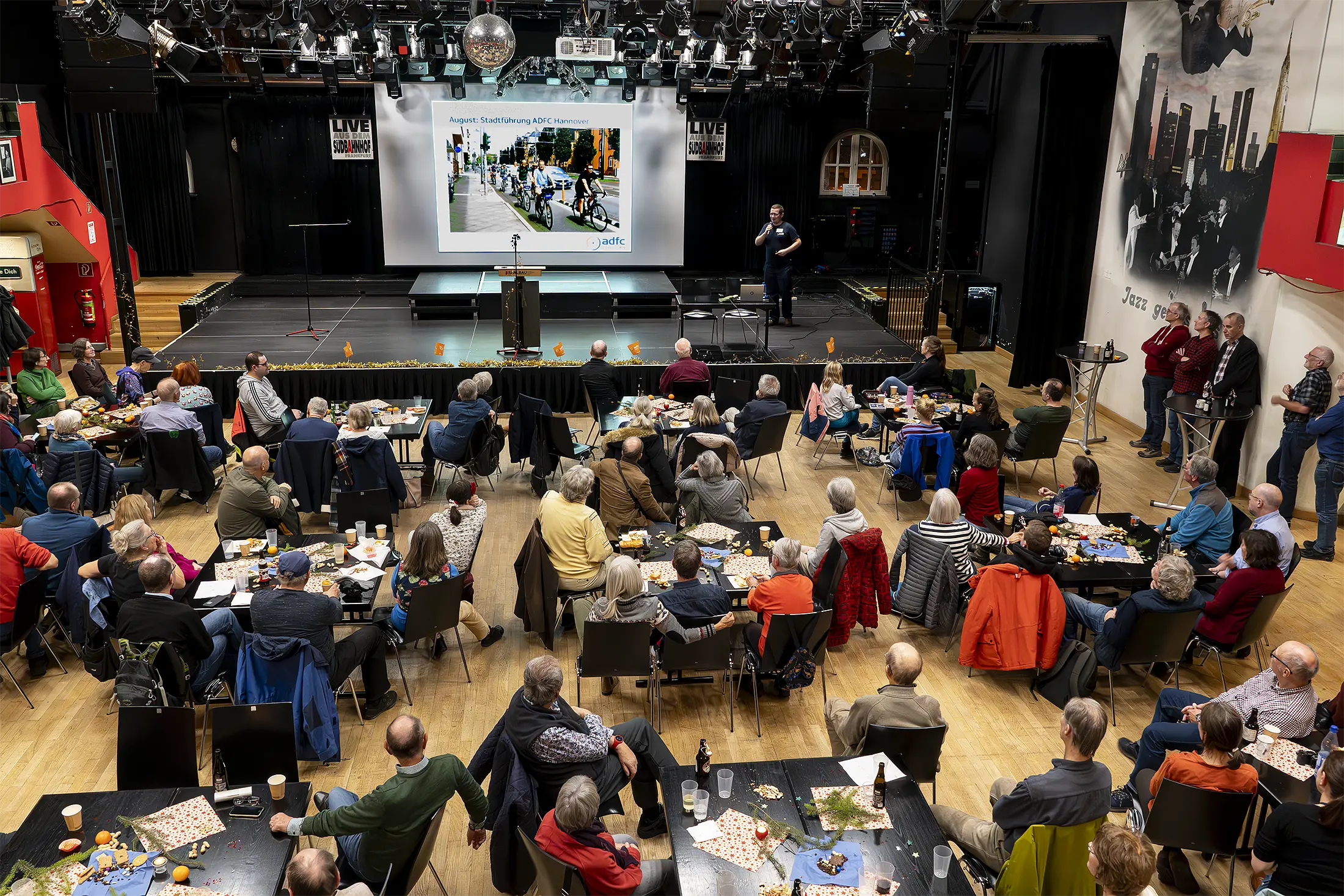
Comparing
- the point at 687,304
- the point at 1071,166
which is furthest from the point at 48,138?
the point at 1071,166

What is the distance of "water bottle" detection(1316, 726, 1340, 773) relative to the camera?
457 centimetres

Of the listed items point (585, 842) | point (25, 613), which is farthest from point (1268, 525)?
point (25, 613)

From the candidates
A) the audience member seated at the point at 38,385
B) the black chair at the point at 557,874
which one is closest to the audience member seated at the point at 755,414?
the black chair at the point at 557,874

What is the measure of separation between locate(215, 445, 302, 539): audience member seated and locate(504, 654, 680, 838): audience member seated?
12.2ft

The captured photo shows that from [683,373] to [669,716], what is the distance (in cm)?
471

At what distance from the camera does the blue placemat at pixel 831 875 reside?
370cm

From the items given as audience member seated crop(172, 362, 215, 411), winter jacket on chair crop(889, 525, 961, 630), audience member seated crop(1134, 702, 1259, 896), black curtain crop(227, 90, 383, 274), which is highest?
black curtain crop(227, 90, 383, 274)

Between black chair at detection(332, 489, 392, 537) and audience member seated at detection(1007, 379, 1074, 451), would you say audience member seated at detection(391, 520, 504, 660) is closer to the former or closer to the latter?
black chair at detection(332, 489, 392, 537)

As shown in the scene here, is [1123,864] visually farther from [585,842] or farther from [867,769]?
[585,842]

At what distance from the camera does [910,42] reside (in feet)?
33.4

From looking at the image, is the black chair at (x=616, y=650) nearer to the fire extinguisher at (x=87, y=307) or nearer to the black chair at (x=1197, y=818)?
the black chair at (x=1197, y=818)

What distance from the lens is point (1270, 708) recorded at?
4.89 meters

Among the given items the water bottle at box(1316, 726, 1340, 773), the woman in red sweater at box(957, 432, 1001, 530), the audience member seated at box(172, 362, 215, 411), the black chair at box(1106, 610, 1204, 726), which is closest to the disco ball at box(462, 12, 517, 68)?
the audience member seated at box(172, 362, 215, 411)

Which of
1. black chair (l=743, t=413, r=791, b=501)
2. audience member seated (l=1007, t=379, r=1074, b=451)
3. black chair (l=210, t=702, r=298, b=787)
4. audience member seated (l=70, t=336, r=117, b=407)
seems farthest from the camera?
audience member seated (l=70, t=336, r=117, b=407)
